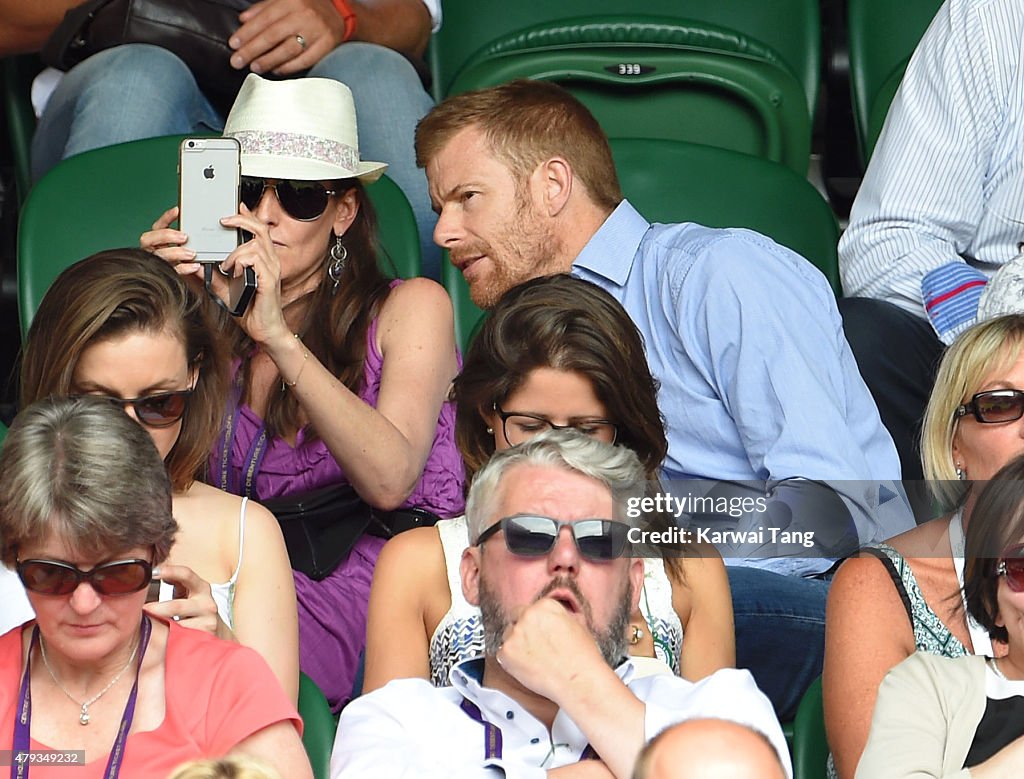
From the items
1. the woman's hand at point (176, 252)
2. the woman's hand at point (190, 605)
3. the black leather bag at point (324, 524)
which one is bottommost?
the black leather bag at point (324, 524)

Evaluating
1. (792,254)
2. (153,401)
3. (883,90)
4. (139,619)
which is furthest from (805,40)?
(139,619)

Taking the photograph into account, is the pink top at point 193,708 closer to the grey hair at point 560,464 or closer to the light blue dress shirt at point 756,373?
the grey hair at point 560,464

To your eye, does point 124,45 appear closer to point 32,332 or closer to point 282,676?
point 32,332

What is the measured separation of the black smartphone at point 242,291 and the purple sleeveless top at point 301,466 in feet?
0.89

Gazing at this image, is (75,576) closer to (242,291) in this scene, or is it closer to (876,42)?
(242,291)

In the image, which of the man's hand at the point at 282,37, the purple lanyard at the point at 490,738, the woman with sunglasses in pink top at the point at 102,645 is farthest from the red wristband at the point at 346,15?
the purple lanyard at the point at 490,738

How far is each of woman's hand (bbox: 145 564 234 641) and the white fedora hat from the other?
0.84m

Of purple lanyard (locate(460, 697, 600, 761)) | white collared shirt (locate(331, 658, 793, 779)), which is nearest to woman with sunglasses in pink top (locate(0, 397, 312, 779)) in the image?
white collared shirt (locate(331, 658, 793, 779))

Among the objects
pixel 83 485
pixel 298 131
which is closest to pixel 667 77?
pixel 298 131

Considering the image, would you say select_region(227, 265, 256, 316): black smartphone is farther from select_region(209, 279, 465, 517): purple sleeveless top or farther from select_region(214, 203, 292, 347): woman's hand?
select_region(209, 279, 465, 517): purple sleeveless top

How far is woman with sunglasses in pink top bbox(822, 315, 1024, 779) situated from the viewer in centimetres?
209

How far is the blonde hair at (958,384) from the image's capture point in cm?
229

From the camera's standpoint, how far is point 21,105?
3740mm

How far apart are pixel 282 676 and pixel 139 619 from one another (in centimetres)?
32
